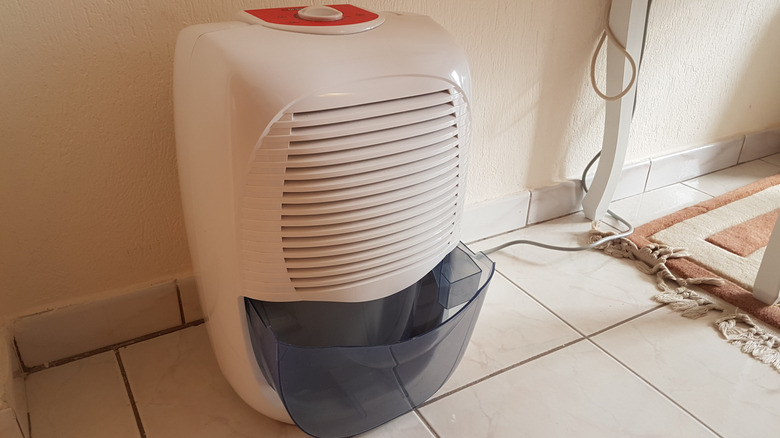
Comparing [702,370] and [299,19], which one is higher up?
[299,19]

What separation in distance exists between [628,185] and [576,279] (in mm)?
388

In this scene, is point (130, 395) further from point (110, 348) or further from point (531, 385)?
point (531, 385)

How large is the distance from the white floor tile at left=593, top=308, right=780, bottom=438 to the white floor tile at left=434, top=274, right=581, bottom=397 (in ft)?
0.25

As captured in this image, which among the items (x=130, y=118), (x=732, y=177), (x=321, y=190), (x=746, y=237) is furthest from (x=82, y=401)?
(x=732, y=177)

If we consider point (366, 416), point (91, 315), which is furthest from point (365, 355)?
point (91, 315)

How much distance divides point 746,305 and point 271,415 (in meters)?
0.75

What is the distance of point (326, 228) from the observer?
1.76 feet

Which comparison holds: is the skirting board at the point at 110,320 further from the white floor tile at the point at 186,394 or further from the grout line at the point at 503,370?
the grout line at the point at 503,370

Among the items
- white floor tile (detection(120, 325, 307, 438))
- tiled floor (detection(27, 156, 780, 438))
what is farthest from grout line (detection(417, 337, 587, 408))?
white floor tile (detection(120, 325, 307, 438))

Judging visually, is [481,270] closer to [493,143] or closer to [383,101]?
[383,101]

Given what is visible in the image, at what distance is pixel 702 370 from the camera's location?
0.83m

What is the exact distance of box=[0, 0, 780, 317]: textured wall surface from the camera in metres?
0.67

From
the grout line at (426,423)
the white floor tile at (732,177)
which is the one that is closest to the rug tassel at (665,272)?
the white floor tile at (732,177)

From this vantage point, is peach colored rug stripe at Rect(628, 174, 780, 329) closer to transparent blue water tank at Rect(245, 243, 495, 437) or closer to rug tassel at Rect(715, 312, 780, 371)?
rug tassel at Rect(715, 312, 780, 371)
